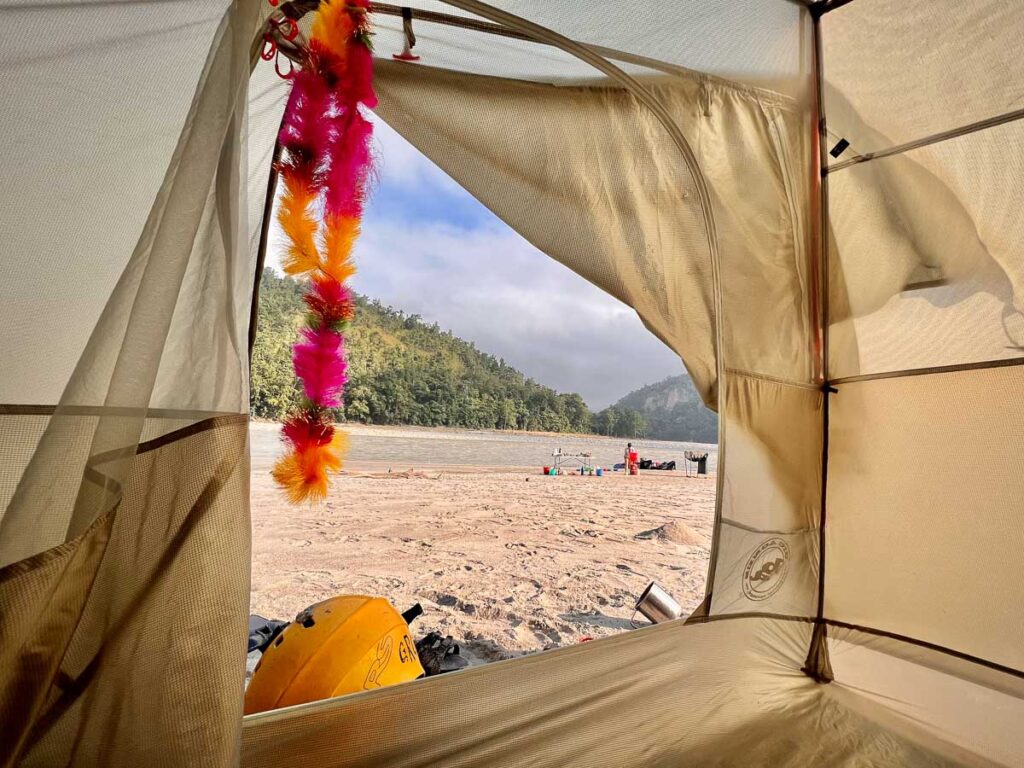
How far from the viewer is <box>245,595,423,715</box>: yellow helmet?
0.98m

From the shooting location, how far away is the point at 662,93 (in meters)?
1.30

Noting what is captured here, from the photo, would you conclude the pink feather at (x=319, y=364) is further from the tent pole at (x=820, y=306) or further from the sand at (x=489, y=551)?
the sand at (x=489, y=551)

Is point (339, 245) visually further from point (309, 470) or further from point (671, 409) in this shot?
point (671, 409)

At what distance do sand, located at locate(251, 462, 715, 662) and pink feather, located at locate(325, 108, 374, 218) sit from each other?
1.54 meters

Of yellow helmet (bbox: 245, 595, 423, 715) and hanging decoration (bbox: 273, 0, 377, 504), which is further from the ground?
hanging decoration (bbox: 273, 0, 377, 504)

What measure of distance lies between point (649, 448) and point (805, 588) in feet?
49.0

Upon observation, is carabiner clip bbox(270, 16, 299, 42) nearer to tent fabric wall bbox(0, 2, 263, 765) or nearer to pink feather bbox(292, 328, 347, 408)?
tent fabric wall bbox(0, 2, 263, 765)

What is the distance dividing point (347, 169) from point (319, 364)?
326mm

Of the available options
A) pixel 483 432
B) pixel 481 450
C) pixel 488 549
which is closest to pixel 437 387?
pixel 483 432

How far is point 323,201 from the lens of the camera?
103cm

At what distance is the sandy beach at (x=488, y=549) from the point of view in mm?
3174

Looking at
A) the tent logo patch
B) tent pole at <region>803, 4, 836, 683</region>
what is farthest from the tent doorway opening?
the tent logo patch

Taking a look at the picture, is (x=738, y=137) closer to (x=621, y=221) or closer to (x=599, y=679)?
(x=621, y=221)

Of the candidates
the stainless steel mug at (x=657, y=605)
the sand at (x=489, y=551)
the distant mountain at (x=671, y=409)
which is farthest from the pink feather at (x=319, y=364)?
→ the distant mountain at (x=671, y=409)
